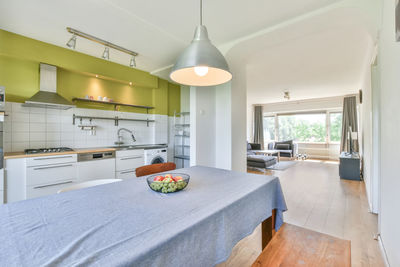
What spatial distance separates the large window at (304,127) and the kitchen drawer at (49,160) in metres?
8.57

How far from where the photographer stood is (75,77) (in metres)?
3.34

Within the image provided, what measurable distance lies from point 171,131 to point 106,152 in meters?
1.92

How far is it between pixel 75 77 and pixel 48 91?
571 millimetres

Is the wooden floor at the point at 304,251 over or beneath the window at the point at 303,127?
beneath

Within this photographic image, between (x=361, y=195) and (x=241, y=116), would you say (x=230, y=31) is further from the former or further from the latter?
(x=361, y=195)

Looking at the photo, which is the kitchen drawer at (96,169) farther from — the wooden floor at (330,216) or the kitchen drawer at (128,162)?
the wooden floor at (330,216)

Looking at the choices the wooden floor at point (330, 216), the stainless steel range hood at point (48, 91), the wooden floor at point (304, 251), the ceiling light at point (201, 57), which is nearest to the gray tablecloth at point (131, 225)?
the wooden floor at point (304, 251)

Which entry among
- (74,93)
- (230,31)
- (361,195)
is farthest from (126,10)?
(361,195)

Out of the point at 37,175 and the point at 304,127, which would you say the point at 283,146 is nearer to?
the point at 304,127

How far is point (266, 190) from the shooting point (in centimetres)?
143

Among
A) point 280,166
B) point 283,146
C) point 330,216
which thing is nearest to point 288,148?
point 283,146

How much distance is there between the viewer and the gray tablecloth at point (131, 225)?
2.04 ft

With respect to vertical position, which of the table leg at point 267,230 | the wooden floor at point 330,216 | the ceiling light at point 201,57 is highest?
the ceiling light at point 201,57

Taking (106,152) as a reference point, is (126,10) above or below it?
above
